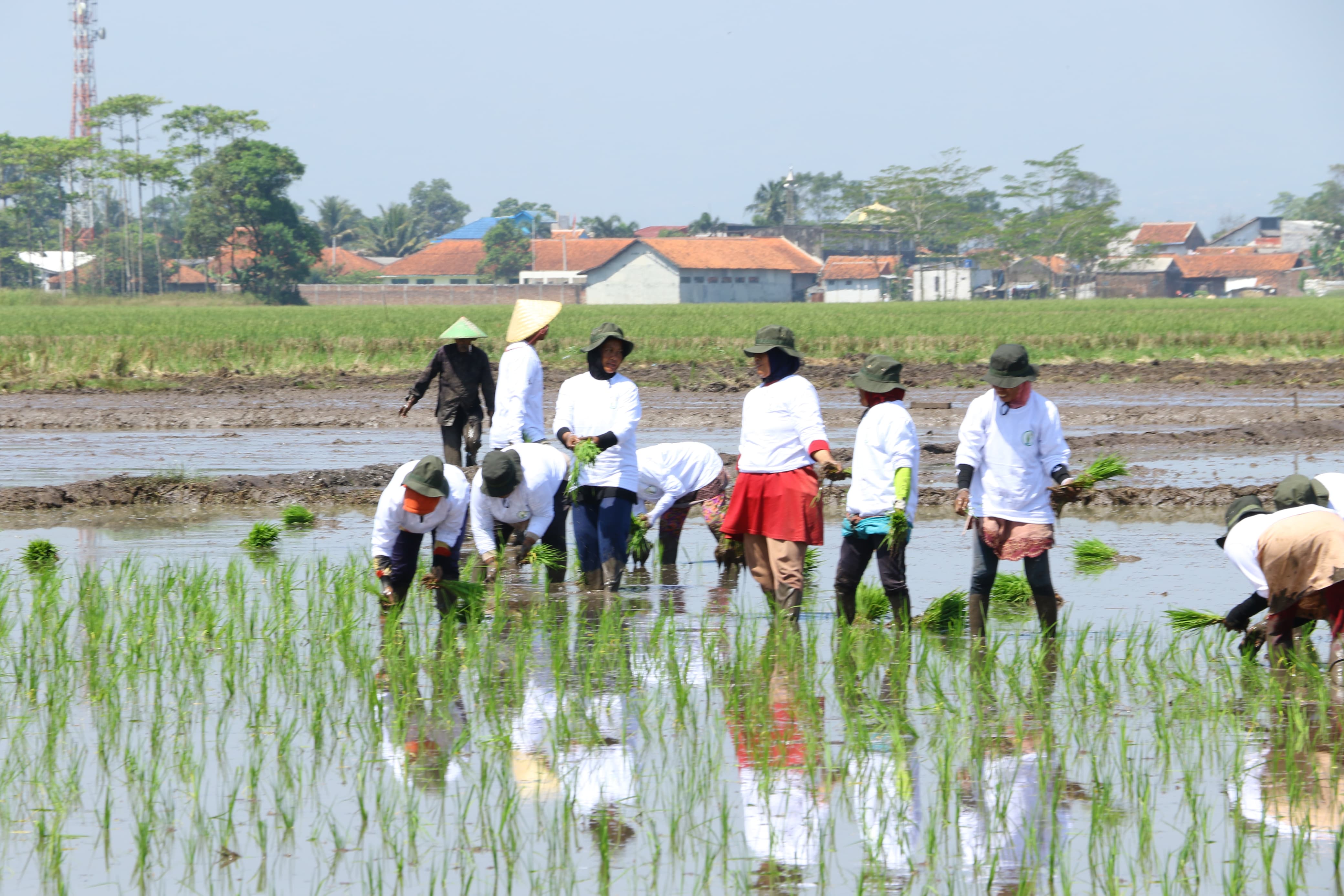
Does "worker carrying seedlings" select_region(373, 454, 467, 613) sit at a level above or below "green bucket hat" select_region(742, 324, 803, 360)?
below

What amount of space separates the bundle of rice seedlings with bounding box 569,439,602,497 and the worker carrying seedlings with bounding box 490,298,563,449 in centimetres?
78

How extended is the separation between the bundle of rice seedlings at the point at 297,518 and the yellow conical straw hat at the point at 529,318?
8.94ft

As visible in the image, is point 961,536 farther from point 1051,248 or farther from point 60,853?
point 1051,248

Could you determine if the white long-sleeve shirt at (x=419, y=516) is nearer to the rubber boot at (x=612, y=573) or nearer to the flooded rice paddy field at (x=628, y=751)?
the flooded rice paddy field at (x=628, y=751)

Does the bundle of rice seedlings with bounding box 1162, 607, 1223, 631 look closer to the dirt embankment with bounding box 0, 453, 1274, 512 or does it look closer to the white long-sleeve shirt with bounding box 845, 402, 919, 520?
the white long-sleeve shirt with bounding box 845, 402, 919, 520

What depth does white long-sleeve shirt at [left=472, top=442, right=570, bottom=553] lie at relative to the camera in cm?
665

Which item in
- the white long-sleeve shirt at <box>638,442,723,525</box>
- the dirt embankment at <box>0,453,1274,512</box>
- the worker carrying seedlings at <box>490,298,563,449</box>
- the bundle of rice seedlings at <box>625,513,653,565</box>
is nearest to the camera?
the worker carrying seedlings at <box>490,298,563,449</box>

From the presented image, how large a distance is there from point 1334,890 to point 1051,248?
85746mm

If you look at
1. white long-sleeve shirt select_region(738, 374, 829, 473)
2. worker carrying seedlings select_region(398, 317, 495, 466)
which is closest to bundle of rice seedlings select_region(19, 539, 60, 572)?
worker carrying seedlings select_region(398, 317, 495, 466)

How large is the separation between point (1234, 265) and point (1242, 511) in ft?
305

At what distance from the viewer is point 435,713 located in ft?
17.1

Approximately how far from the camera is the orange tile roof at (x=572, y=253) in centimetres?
8656

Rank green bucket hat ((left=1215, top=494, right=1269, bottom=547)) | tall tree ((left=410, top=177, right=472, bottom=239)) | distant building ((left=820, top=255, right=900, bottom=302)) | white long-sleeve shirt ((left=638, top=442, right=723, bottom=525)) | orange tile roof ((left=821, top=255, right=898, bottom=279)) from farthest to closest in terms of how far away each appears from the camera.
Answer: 1. tall tree ((left=410, top=177, right=472, bottom=239))
2. orange tile roof ((left=821, top=255, right=898, bottom=279))
3. distant building ((left=820, top=255, right=900, bottom=302))
4. white long-sleeve shirt ((left=638, top=442, right=723, bottom=525))
5. green bucket hat ((left=1215, top=494, right=1269, bottom=547))

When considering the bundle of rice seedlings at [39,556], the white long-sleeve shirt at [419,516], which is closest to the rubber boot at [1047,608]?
the white long-sleeve shirt at [419,516]
